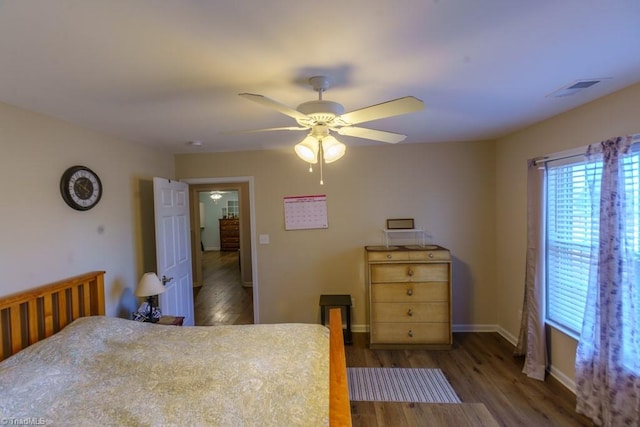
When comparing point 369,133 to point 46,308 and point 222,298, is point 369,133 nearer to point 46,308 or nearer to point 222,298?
point 46,308

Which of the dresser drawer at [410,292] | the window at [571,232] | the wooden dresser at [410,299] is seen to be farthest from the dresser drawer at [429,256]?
the window at [571,232]

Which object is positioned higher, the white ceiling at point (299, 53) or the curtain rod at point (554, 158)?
the white ceiling at point (299, 53)

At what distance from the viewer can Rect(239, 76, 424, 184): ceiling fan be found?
133cm

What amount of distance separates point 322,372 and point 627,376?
6.46 feet

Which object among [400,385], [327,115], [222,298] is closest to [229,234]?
[222,298]

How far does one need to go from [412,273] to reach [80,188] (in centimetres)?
322

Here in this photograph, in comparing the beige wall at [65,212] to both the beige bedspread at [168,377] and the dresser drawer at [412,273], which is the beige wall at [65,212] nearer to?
the beige bedspread at [168,377]

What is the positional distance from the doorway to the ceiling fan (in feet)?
7.05

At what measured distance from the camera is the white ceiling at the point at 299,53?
1078 millimetres

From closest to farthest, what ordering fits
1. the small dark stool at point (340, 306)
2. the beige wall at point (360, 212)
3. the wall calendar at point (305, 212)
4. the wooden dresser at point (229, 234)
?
the small dark stool at point (340, 306)
the beige wall at point (360, 212)
the wall calendar at point (305, 212)
the wooden dresser at point (229, 234)

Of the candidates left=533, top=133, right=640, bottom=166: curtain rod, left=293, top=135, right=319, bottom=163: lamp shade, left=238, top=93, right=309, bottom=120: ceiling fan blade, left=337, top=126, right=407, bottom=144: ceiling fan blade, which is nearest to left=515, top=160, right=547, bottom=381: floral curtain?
left=533, top=133, right=640, bottom=166: curtain rod

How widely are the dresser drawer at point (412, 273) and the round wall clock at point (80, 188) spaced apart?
9.21ft

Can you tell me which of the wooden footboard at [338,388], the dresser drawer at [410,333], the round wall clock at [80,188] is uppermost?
the round wall clock at [80,188]

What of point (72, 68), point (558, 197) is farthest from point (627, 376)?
point (72, 68)
